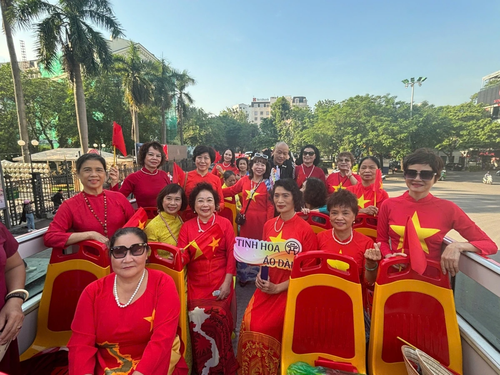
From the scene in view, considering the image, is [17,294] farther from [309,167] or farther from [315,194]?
[309,167]

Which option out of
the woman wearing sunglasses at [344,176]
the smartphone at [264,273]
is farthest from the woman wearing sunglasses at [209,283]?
the woman wearing sunglasses at [344,176]

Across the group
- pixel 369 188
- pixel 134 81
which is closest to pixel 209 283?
pixel 369 188

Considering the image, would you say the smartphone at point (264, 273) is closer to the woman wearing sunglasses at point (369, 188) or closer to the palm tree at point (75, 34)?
the woman wearing sunglasses at point (369, 188)

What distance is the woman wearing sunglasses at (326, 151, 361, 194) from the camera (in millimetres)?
3883

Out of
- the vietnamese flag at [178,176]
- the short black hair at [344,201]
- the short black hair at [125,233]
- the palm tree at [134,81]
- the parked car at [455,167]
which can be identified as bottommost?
the parked car at [455,167]

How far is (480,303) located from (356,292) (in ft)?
10.2

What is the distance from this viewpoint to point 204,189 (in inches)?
104

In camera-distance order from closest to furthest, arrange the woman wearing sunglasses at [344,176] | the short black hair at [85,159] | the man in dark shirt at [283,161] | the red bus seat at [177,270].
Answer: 1. the red bus seat at [177,270]
2. the short black hair at [85,159]
3. the woman wearing sunglasses at [344,176]
4. the man in dark shirt at [283,161]

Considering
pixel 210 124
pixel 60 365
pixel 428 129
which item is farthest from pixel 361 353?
pixel 210 124

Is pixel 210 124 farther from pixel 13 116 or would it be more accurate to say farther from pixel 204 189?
pixel 204 189

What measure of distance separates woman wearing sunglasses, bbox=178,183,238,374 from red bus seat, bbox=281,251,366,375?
0.56 m

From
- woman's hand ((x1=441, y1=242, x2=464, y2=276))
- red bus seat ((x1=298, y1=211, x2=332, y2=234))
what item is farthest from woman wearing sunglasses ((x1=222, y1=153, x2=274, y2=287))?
woman's hand ((x1=441, y1=242, x2=464, y2=276))

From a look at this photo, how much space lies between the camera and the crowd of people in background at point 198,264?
1.65m

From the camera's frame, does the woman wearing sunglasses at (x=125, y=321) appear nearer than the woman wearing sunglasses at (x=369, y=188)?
Yes
